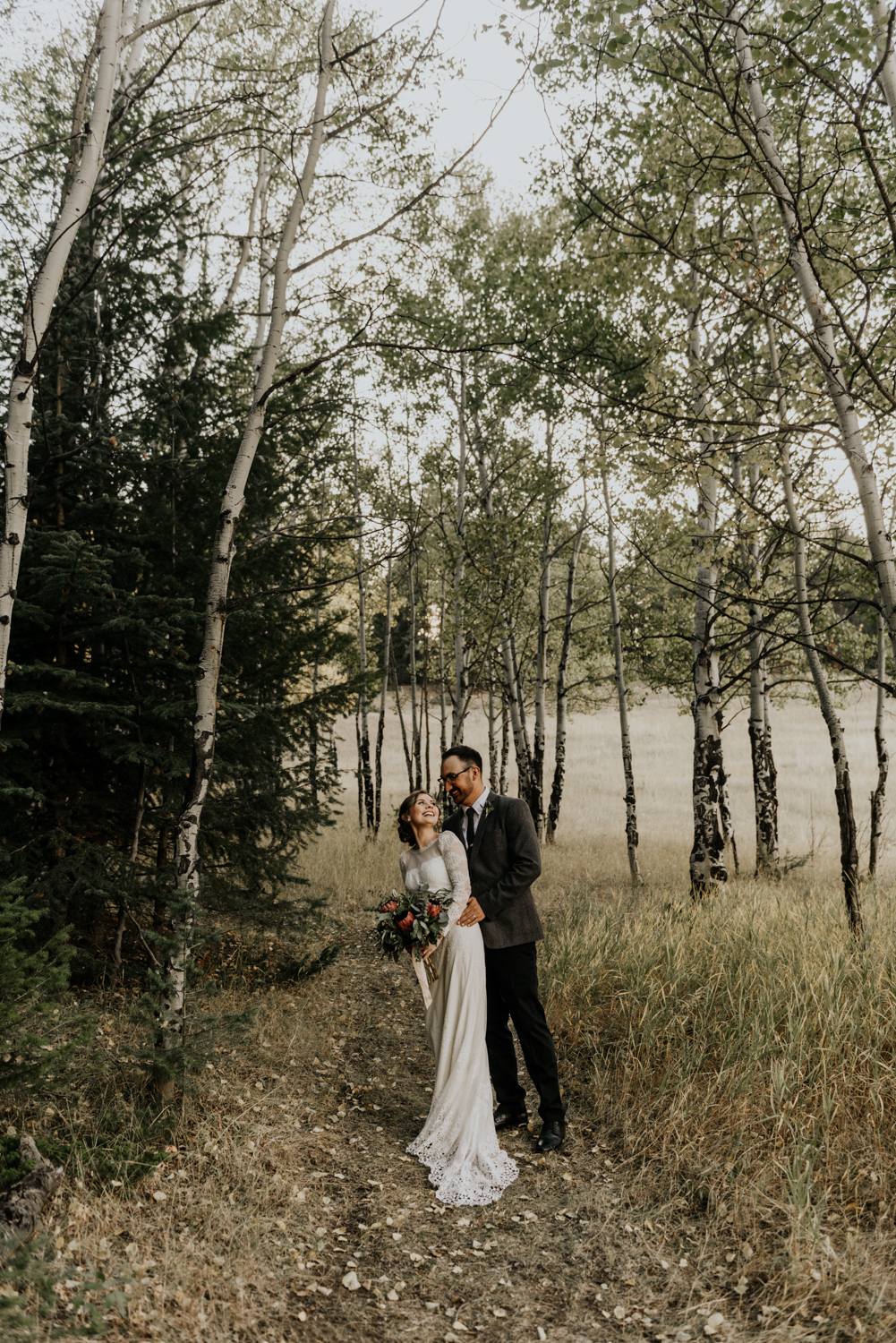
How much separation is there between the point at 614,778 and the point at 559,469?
1650 centimetres

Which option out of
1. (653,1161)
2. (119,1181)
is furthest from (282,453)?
(653,1161)

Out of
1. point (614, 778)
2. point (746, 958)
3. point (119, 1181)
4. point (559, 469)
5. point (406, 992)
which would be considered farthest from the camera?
point (614, 778)

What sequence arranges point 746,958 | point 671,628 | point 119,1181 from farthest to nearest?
point 671,628
point 746,958
point 119,1181

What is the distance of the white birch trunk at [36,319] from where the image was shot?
4121 millimetres

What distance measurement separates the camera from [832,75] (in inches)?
150

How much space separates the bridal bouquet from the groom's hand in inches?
4.5

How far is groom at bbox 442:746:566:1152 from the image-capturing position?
172 inches

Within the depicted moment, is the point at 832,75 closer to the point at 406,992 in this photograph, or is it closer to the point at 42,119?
the point at 406,992

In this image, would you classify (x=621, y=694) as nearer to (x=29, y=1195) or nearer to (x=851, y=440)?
(x=851, y=440)

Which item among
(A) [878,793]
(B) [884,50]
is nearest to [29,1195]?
(B) [884,50]

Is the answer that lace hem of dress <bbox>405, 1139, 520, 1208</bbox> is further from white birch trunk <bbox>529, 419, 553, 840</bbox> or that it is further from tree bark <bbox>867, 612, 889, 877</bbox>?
white birch trunk <bbox>529, 419, 553, 840</bbox>

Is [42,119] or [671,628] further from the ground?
[42,119]

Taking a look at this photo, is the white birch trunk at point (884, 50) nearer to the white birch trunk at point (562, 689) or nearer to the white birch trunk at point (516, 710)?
the white birch trunk at point (516, 710)

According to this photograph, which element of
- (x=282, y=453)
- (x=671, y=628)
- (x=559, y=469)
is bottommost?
(x=671, y=628)
